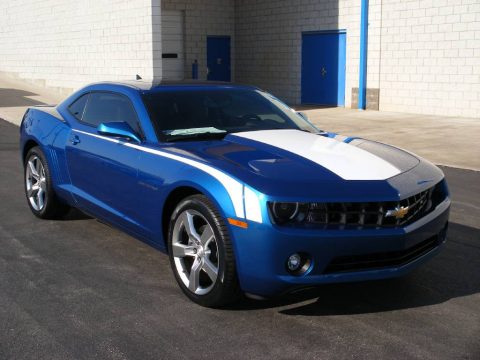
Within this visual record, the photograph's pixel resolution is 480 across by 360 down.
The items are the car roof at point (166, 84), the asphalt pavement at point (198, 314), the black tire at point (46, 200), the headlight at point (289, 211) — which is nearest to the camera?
the asphalt pavement at point (198, 314)

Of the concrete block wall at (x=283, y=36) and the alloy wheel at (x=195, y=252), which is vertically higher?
the concrete block wall at (x=283, y=36)

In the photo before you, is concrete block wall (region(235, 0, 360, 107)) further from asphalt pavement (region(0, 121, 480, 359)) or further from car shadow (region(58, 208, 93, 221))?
asphalt pavement (region(0, 121, 480, 359))

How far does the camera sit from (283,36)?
882 inches

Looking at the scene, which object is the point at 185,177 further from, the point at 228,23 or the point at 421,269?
the point at 228,23

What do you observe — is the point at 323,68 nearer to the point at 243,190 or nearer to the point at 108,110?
the point at 108,110

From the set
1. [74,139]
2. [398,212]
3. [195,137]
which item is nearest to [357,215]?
[398,212]

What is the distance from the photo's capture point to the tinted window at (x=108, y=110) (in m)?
5.33

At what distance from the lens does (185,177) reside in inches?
169

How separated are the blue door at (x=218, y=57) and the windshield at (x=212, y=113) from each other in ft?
60.3

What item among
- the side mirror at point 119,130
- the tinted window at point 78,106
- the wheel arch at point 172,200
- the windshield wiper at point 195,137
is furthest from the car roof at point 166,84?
the wheel arch at point 172,200

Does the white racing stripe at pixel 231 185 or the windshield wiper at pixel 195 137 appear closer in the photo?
the white racing stripe at pixel 231 185

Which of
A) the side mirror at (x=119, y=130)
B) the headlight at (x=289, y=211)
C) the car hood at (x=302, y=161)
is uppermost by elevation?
A: the side mirror at (x=119, y=130)

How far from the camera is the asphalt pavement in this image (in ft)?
12.0

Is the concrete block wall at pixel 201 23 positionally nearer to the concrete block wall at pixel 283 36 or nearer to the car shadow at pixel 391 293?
the concrete block wall at pixel 283 36
